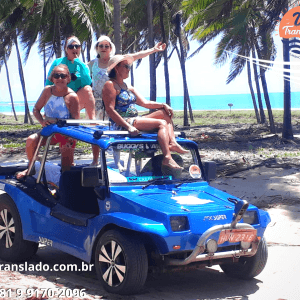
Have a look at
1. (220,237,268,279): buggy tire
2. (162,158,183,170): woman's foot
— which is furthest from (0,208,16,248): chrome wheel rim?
(220,237,268,279): buggy tire

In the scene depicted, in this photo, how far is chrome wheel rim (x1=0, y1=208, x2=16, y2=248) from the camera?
636 cm

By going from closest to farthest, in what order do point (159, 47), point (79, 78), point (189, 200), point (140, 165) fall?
point (189, 200)
point (140, 165)
point (159, 47)
point (79, 78)

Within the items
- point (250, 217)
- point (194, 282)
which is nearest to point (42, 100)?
point (194, 282)

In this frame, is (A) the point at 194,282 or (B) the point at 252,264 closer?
(B) the point at 252,264

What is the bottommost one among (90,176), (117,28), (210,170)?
(210,170)

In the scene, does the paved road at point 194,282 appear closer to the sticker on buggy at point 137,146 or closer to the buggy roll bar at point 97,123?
the sticker on buggy at point 137,146

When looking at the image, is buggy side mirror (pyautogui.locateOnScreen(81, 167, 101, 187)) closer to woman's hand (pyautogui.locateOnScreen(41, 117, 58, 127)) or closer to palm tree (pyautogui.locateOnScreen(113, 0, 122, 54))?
woman's hand (pyautogui.locateOnScreen(41, 117, 58, 127))

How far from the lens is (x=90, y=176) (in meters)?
5.34

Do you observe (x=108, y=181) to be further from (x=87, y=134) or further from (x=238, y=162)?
(x=238, y=162)

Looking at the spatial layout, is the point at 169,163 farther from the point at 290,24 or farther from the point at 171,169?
the point at 290,24

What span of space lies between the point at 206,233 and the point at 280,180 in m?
6.91

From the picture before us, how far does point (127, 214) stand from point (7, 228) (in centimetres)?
204

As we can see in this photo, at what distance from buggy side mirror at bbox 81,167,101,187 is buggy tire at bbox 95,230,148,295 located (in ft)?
1.73

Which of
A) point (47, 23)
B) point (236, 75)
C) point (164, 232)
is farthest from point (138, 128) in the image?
point (236, 75)
